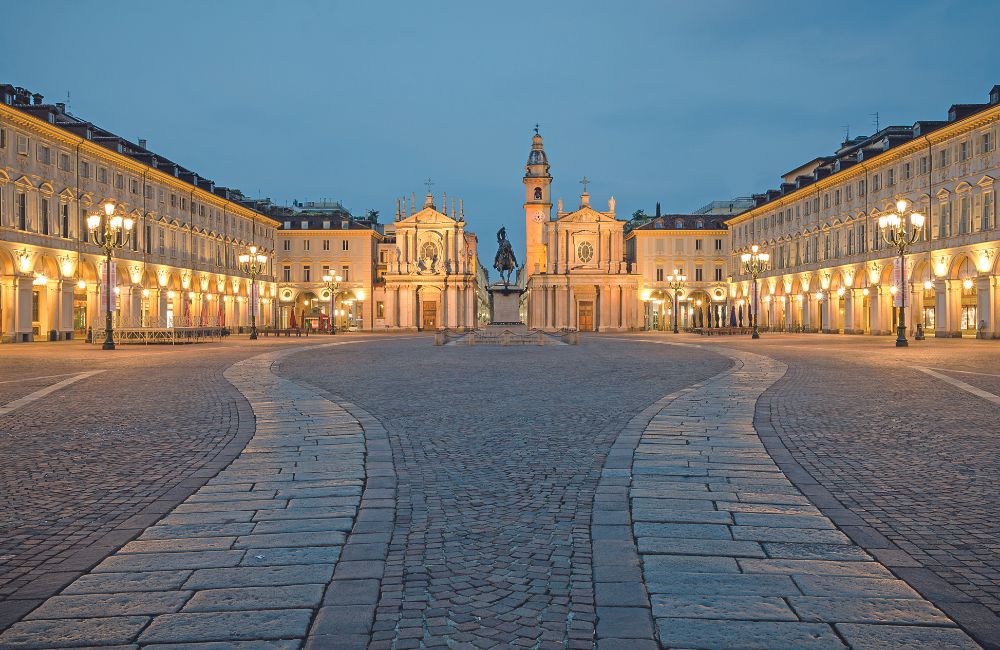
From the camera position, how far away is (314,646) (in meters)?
3.69

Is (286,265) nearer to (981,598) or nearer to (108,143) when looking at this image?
(108,143)

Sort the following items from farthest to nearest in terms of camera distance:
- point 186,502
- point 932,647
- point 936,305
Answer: point 936,305 < point 186,502 < point 932,647

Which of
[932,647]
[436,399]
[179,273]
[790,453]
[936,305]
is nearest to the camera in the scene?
[932,647]

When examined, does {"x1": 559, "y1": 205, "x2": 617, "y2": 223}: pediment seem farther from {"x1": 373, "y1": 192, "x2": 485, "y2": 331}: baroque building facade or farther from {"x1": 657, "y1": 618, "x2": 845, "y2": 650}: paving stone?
{"x1": 657, "y1": 618, "x2": 845, "y2": 650}: paving stone

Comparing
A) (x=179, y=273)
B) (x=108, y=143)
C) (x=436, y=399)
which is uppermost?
(x=108, y=143)

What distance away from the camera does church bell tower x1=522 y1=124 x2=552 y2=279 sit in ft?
328

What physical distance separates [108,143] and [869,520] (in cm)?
5875

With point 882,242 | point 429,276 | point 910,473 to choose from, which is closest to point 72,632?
point 910,473

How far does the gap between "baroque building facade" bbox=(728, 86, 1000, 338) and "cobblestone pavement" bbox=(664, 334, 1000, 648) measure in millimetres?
25829

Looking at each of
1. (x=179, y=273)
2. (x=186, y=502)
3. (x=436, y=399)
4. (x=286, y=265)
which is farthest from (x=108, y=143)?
(x=186, y=502)

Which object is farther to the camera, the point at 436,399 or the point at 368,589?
the point at 436,399

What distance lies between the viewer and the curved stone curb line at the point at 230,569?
3893 mm

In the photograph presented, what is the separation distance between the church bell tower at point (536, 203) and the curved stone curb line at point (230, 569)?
304 ft

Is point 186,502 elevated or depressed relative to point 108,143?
depressed
